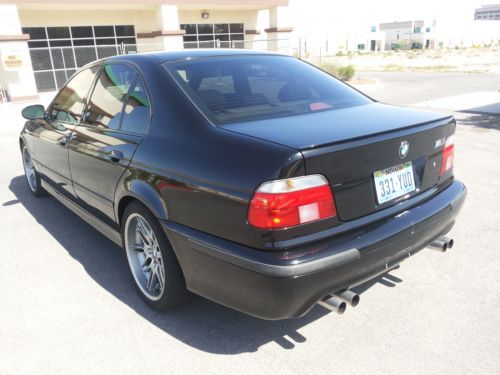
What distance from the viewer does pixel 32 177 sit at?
5719 millimetres

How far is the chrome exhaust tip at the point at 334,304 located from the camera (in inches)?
92.4

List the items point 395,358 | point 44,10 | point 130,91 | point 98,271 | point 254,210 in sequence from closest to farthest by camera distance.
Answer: point 254,210 → point 395,358 → point 130,91 → point 98,271 → point 44,10

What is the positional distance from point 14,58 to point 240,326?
1777 cm

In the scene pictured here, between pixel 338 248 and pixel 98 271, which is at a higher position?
pixel 338 248

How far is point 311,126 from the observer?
2.53 meters

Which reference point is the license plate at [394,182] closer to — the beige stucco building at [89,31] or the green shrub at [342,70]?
Result: the beige stucco building at [89,31]

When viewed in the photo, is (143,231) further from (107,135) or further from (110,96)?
(110,96)

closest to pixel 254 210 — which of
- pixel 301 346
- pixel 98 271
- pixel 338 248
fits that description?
pixel 338 248

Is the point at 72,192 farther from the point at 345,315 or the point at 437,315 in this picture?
the point at 437,315

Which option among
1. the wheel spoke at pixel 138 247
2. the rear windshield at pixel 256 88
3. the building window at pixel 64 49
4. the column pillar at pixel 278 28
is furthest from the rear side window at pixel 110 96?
the column pillar at pixel 278 28

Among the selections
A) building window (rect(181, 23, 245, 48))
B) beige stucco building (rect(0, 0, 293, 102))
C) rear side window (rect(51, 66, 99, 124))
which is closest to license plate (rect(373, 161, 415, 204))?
rear side window (rect(51, 66, 99, 124))

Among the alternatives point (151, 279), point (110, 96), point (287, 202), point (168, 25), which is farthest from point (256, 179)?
point (168, 25)

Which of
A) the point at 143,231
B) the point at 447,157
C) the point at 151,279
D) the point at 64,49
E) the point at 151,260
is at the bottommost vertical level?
the point at 151,279

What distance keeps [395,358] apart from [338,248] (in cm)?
81
